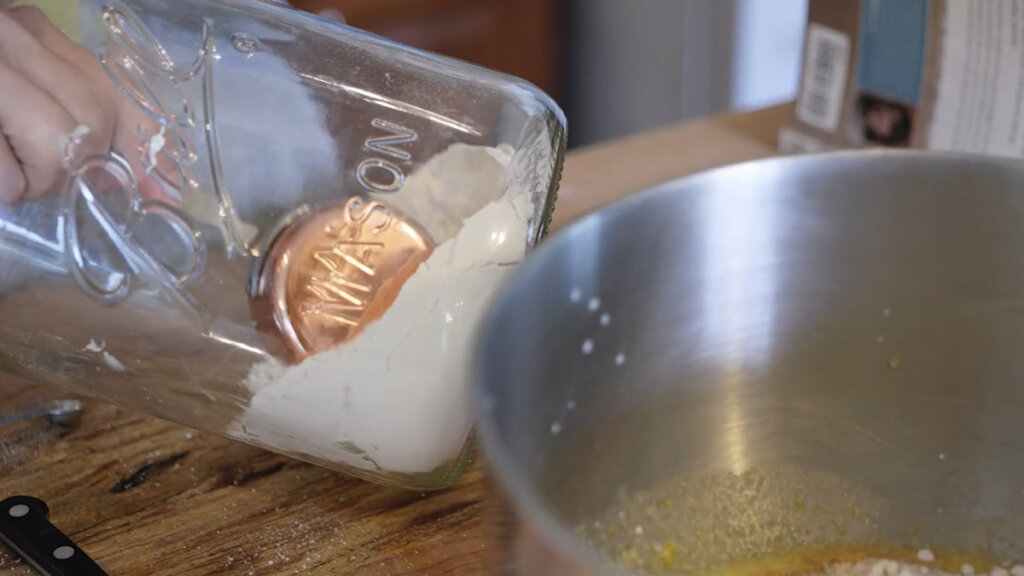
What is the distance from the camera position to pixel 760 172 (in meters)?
0.46

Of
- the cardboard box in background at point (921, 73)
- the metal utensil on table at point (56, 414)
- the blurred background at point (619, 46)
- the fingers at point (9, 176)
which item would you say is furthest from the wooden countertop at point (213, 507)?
the blurred background at point (619, 46)

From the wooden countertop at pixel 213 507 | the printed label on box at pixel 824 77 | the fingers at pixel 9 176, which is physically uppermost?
the fingers at pixel 9 176

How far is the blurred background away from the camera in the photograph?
4.91 feet

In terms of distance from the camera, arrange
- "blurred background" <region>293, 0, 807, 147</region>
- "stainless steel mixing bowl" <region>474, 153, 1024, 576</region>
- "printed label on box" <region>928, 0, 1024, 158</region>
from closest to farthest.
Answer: "stainless steel mixing bowl" <region>474, 153, 1024, 576</region> < "printed label on box" <region>928, 0, 1024, 158</region> < "blurred background" <region>293, 0, 807, 147</region>

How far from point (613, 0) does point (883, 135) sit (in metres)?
0.90

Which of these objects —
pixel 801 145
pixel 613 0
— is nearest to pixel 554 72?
pixel 613 0

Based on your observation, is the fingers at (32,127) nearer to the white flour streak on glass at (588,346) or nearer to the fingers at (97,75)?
the fingers at (97,75)

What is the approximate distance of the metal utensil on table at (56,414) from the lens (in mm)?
577

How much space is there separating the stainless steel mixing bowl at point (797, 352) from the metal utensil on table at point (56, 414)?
0.95 feet

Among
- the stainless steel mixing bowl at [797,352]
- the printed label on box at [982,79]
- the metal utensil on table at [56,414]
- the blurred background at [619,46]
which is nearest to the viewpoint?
the stainless steel mixing bowl at [797,352]

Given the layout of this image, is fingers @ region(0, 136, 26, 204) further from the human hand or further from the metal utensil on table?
the metal utensil on table

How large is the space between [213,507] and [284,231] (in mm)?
139

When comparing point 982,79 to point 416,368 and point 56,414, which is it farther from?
point 56,414

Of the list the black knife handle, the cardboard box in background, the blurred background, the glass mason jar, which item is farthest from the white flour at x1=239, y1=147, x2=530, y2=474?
the blurred background
